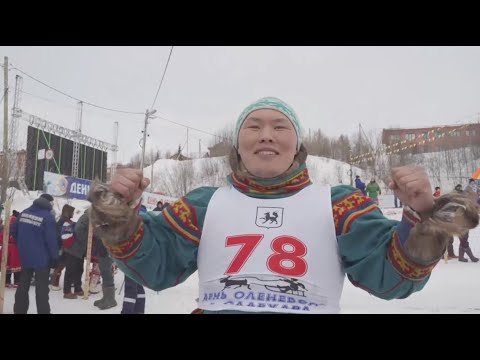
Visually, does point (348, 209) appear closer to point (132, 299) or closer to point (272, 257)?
point (272, 257)

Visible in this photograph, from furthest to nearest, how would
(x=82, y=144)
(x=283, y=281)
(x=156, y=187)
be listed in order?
(x=156, y=187) < (x=82, y=144) < (x=283, y=281)

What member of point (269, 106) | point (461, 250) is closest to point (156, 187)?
point (461, 250)

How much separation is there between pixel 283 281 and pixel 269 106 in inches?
30.2

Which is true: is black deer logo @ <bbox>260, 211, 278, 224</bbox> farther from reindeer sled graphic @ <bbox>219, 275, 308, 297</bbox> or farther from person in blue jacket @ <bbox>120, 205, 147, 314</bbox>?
person in blue jacket @ <bbox>120, 205, 147, 314</bbox>

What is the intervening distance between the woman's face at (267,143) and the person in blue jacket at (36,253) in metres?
4.05

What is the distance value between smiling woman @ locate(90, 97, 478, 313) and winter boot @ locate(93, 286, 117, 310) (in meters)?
4.43

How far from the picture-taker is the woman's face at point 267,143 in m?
1.61

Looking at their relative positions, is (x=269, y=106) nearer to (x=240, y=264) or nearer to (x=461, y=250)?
(x=240, y=264)

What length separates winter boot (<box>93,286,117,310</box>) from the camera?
18.0ft

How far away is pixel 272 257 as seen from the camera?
4.65 feet

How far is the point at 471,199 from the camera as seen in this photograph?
119cm

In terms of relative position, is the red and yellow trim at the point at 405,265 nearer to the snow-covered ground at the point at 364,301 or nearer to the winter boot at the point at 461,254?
the snow-covered ground at the point at 364,301

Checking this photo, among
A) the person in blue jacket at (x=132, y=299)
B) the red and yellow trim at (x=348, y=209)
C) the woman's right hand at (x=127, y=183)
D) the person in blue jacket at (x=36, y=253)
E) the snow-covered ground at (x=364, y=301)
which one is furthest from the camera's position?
the snow-covered ground at (x=364, y=301)

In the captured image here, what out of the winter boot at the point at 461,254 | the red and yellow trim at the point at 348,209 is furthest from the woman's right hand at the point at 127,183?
the winter boot at the point at 461,254
